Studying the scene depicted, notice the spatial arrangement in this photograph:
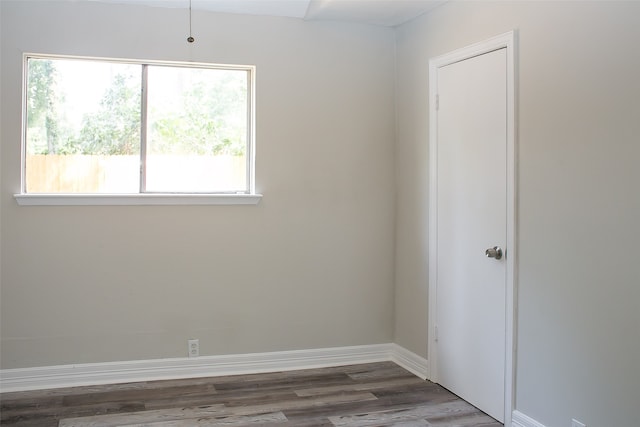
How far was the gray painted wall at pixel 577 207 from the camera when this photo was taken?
8.27 feet

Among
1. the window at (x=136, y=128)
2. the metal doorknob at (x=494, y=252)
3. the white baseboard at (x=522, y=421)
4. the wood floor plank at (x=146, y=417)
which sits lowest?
the wood floor plank at (x=146, y=417)

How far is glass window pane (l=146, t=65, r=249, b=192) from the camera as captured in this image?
160 inches

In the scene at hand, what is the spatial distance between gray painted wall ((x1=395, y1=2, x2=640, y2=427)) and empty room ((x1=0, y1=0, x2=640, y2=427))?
0.02 m

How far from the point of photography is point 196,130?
416 centimetres

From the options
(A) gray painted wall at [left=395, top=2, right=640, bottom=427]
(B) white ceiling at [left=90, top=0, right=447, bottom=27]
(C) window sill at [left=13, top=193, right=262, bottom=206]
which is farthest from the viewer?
(B) white ceiling at [left=90, top=0, right=447, bottom=27]

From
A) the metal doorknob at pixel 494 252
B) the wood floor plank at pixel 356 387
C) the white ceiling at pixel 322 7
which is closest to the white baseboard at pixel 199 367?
the wood floor plank at pixel 356 387

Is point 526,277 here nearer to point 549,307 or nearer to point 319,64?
point 549,307

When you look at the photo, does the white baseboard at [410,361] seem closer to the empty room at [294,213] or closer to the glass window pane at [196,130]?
the empty room at [294,213]

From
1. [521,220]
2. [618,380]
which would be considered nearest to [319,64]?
[521,220]

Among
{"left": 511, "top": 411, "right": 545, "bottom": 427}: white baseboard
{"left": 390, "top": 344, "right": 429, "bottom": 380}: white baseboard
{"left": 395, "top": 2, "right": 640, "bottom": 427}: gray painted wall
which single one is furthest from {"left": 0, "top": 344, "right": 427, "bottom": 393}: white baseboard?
{"left": 395, "top": 2, "right": 640, "bottom": 427}: gray painted wall

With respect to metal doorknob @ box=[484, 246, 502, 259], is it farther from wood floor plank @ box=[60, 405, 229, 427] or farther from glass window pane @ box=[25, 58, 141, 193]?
glass window pane @ box=[25, 58, 141, 193]

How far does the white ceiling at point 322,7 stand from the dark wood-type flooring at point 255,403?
96.9 inches

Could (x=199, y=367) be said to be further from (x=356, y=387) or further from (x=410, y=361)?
(x=410, y=361)

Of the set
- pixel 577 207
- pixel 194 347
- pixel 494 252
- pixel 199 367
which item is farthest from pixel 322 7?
pixel 199 367
